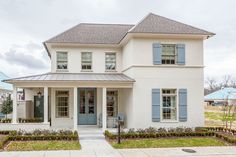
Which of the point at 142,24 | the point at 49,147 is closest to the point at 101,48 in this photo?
the point at 142,24

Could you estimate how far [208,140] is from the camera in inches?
607

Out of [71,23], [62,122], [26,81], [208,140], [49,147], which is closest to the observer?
[49,147]

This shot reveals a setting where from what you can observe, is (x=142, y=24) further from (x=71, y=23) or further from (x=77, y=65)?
(x=71, y=23)

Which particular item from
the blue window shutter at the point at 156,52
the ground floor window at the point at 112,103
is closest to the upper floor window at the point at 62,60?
the ground floor window at the point at 112,103

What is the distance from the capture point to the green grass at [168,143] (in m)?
13.9

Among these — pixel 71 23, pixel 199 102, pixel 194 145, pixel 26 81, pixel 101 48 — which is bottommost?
pixel 194 145

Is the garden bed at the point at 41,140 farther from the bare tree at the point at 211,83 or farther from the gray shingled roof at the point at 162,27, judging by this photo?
the bare tree at the point at 211,83

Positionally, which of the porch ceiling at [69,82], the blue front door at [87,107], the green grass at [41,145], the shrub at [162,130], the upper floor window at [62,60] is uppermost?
the upper floor window at [62,60]

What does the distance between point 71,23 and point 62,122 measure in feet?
30.4

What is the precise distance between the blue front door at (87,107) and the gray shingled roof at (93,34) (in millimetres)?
3636

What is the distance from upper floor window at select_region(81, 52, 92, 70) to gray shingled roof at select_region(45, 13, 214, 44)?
97 centimetres

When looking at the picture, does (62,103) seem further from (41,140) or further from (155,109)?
(155,109)

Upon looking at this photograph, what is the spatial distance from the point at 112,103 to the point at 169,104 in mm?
4490

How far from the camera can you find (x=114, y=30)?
77.4 ft
